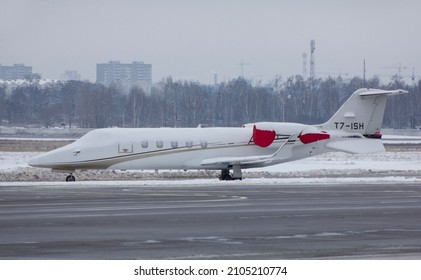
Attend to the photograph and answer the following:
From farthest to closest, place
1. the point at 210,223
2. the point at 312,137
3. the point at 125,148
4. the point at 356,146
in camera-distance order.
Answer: the point at 356,146, the point at 312,137, the point at 125,148, the point at 210,223

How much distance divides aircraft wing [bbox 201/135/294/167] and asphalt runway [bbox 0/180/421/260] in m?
8.01

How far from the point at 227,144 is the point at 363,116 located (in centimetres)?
624

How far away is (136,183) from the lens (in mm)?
38031

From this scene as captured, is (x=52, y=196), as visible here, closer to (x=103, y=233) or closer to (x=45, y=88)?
(x=103, y=233)

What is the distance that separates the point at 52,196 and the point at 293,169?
2141 centimetres

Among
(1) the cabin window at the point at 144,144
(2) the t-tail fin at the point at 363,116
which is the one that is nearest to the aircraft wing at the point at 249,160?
(1) the cabin window at the point at 144,144

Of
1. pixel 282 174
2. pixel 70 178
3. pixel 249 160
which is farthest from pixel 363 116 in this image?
pixel 70 178

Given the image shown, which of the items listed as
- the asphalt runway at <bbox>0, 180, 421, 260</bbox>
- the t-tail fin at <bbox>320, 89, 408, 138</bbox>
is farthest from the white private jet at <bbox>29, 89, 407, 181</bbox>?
the asphalt runway at <bbox>0, 180, 421, 260</bbox>

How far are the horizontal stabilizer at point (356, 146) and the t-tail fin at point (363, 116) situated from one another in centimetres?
60

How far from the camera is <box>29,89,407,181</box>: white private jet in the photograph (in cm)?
4184

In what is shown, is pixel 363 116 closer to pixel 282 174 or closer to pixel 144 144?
pixel 282 174

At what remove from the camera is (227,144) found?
141 ft

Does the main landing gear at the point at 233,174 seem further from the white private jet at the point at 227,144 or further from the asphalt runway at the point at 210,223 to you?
the asphalt runway at the point at 210,223

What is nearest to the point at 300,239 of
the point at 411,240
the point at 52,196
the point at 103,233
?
the point at 411,240
